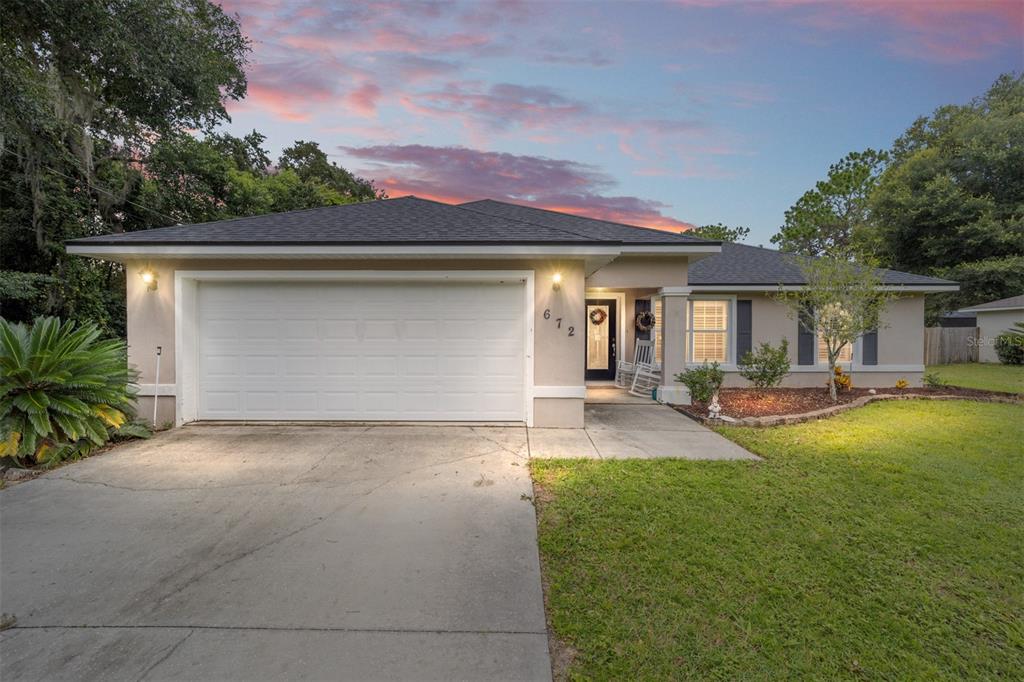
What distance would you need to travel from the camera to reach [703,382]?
872 centimetres

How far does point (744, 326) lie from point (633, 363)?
8.91 ft

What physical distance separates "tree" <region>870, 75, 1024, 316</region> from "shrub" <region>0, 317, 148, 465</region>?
29.8 m

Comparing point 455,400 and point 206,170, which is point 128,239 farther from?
point 206,170

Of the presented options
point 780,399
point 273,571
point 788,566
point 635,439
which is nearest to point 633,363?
point 780,399

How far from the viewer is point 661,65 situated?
1028 centimetres

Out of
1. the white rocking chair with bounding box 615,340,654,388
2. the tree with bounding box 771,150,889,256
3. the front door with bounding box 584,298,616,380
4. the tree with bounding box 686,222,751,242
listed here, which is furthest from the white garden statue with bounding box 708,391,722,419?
the tree with bounding box 686,222,751,242

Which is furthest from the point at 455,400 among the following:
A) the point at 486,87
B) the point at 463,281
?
the point at 486,87

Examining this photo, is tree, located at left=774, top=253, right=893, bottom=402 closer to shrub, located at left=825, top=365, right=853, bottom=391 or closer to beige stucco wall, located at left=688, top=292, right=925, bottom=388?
shrub, located at left=825, top=365, right=853, bottom=391

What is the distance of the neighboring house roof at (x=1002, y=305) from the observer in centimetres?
1872

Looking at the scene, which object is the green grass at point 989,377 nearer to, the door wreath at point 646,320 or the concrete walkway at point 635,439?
the door wreath at point 646,320

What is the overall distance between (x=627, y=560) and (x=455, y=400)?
454 centimetres

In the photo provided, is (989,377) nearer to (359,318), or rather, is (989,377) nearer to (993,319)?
(993,319)

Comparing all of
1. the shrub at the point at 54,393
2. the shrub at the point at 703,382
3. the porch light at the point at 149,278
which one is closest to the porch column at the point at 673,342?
the shrub at the point at 703,382

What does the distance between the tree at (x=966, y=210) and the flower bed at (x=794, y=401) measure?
15591 millimetres
